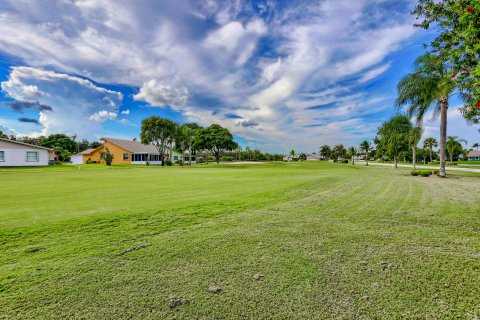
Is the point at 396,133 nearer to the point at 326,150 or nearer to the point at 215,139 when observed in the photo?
the point at 215,139

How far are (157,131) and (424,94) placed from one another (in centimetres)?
4804

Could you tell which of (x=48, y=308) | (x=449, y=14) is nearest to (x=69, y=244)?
(x=48, y=308)

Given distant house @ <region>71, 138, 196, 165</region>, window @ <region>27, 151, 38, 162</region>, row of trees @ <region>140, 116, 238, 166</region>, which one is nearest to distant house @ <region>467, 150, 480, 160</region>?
row of trees @ <region>140, 116, 238, 166</region>

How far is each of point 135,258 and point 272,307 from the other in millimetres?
2494

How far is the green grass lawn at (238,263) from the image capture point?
8.92 ft

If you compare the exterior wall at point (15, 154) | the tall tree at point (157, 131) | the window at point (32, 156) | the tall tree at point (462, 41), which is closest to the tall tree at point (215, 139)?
the tall tree at point (157, 131)

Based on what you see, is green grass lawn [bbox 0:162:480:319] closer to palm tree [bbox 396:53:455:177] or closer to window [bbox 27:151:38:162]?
palm tree [bbox 396:53:455:177]

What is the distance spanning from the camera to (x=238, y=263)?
12.5 feet

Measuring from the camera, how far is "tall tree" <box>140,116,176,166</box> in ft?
168

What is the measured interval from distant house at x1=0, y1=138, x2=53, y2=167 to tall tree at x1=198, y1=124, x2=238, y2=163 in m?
35.9

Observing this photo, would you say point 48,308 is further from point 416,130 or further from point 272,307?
point 416,130

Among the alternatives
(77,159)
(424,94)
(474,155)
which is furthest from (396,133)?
(474,155)

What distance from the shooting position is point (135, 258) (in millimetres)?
3943

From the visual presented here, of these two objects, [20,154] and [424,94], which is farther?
[20,154]
